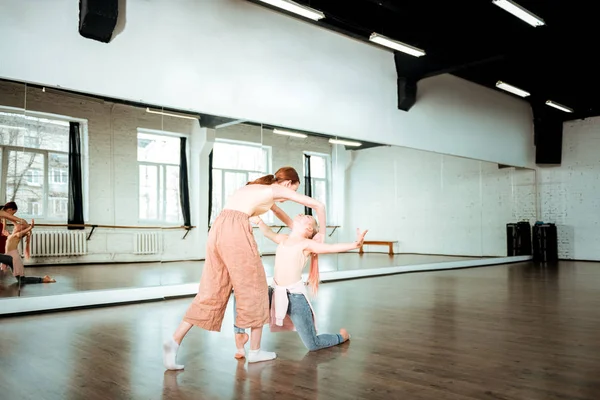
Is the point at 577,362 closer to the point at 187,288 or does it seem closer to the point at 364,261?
the point at 187,288

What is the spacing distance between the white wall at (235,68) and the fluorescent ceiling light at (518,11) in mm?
2892

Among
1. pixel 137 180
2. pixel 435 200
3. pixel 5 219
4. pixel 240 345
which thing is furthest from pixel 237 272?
pixel 435 200

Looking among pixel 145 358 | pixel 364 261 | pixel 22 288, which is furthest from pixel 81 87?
pixel 364 261

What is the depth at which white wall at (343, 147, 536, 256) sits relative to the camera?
9750 mm

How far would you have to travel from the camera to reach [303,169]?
8391 mm

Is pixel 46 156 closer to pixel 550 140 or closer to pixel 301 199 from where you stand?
pixel 301 199

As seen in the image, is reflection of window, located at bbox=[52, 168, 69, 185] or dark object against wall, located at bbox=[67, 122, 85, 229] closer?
reflection of window, located at bbox=[52, 168, 69, 185]

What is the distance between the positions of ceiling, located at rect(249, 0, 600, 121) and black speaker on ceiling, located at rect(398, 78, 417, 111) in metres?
0.12

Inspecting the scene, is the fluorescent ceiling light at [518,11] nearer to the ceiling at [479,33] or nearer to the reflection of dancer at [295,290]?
the ceiling at [479,33]

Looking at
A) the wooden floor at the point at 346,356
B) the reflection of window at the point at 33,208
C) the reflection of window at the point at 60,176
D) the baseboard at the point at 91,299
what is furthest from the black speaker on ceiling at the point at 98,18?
the wooden floor at the point at 346,356

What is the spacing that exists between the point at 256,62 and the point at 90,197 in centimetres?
302

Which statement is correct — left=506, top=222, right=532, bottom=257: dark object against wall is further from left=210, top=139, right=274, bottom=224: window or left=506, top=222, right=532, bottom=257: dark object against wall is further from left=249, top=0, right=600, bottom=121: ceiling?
left=210, top=139, right=274, bottom=224: window

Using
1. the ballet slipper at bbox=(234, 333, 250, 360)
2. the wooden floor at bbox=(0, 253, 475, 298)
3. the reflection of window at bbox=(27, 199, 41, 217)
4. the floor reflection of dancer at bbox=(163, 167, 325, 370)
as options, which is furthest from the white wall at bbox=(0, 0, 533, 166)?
the ballet slipper at bbox=(234, 333, 250, 360)

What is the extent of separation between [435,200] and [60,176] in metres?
8.57
